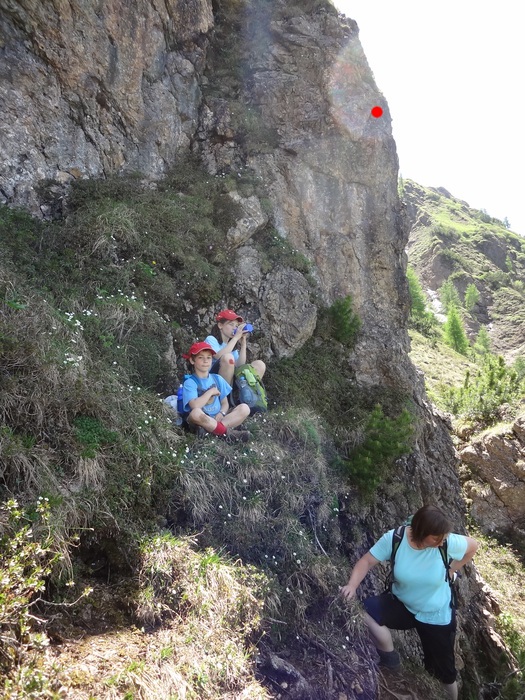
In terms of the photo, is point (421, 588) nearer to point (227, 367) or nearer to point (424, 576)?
point (424, 576)

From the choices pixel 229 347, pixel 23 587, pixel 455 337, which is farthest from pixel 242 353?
pixel 455 337

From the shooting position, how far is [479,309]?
225 feet

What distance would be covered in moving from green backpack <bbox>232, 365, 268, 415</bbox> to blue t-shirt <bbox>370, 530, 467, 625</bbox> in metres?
2.85

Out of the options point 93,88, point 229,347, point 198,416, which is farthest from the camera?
point 93,88

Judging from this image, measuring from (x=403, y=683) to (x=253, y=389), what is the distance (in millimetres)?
3878

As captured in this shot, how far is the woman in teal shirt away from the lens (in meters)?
3.83

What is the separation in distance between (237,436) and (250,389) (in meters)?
1.05

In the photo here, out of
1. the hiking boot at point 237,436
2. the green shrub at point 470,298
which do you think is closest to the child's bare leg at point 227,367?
the hiking boot at point 237,436

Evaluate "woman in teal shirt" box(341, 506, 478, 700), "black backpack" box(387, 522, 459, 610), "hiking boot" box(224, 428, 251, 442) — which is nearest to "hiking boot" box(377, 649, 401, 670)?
"woman in teal shirt" box(341, 506, 478, 700)

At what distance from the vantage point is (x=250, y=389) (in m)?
6.49

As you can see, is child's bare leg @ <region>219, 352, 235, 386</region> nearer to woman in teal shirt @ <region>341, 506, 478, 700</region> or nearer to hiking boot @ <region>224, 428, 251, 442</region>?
hiking boot @ <region>224, 428, 251, 442</region>

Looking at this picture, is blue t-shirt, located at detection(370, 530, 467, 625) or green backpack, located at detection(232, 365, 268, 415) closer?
blue t-shirt, located at detection(370, 530, 467, 625)

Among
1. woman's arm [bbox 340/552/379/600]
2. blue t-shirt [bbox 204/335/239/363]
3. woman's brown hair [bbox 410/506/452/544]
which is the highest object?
blue t-shirt [bbox 204/335/239/363]

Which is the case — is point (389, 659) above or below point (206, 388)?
below
